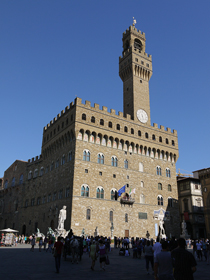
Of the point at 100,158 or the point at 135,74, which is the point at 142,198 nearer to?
the point at 100,158

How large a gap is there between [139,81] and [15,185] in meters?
30.5

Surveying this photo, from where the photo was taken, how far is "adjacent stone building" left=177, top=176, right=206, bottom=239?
4531cm

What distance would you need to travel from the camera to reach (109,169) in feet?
118

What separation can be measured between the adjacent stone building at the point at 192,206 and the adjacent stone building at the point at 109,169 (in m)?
6.81

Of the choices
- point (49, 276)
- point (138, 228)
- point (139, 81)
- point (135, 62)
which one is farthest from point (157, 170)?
point (49, 276)

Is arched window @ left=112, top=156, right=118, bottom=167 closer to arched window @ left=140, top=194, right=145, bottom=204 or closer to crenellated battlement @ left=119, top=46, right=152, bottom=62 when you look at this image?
arched window @ left=140, top=194, right=145, bottom=204

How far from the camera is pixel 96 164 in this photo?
115 feet

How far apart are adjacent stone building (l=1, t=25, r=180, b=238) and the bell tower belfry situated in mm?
176

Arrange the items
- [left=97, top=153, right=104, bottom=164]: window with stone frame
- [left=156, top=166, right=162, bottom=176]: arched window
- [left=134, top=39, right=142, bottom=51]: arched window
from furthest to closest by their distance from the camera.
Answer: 1. [left=134, top=39, right=142, bottom=51]: arched window
2. [left=156, top=166, right=162, bottom=176]: arched window
3. [left=97, top=153, right=104, bottom=164]: window with stone frame

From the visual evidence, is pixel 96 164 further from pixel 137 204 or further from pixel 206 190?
pixel 206 190

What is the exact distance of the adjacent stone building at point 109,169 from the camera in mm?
33375

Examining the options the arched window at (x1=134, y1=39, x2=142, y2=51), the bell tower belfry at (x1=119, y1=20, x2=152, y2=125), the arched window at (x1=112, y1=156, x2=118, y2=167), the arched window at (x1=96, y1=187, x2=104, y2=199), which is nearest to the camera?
the arched window at (x1=96, y1=187, x2=104, y2=199)

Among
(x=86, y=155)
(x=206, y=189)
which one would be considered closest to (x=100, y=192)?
(x=86, y=155)

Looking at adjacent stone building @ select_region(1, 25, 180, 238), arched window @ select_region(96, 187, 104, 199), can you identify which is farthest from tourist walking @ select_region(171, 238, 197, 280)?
arched window @ select_region(96, 187, 104, 199)
